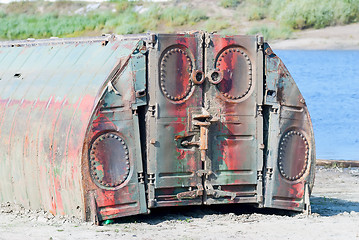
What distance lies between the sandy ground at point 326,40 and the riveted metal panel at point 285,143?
26325 mm

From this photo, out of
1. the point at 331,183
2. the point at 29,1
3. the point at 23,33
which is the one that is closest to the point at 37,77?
the point at 331,183

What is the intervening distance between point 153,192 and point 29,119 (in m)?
2.15

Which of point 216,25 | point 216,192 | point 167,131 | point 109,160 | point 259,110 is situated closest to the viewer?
point 109,160

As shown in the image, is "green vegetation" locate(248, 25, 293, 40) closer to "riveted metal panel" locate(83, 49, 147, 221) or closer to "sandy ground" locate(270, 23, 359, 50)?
"sandy ground" locate(270, 23, 359, 50)

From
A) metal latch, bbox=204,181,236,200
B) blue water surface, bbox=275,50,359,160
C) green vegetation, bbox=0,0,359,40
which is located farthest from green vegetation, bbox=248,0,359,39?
metal latch, bbox=204,181,236,200

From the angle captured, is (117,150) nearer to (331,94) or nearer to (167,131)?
(167,131)

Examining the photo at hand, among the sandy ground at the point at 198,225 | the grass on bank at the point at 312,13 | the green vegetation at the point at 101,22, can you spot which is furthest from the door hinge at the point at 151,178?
the grass on bank at the point at 312,13

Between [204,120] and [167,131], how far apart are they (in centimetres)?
49

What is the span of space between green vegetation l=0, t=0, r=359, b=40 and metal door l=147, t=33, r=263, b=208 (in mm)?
27597

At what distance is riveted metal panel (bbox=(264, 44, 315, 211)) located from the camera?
1114 centimetres

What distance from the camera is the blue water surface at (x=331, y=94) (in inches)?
908

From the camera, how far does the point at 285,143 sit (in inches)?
442

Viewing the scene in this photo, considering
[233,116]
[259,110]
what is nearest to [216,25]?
[259,110]

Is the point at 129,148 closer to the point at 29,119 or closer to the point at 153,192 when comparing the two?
the point at 153,192
